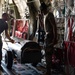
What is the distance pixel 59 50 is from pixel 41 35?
1932 mm

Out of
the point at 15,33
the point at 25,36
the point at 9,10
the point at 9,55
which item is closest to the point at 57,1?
the point at 25,36

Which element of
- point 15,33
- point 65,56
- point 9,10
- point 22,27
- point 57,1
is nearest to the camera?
point 65,56

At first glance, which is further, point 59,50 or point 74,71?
point 59,50

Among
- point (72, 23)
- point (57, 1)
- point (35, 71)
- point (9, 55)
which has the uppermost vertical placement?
point (57, 1)

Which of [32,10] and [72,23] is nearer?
[72,23]

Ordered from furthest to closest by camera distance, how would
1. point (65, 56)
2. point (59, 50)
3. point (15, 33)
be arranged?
point (15, 33) → point (59, 50) → point (65, 56)

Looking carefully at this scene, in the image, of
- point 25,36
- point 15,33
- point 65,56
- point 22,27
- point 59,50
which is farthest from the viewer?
point 15,33

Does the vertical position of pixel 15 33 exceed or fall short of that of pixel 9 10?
it falls short

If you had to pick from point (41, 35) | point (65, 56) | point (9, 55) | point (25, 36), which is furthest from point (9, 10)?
point (65, 56)

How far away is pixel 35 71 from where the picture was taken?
848 centimetres

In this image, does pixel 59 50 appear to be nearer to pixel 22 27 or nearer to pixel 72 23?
pixel 72 23

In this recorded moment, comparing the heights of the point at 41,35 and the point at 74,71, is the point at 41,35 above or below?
above

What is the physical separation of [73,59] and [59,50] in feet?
4.66

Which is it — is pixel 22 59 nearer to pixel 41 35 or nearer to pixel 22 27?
pixel 41 35
